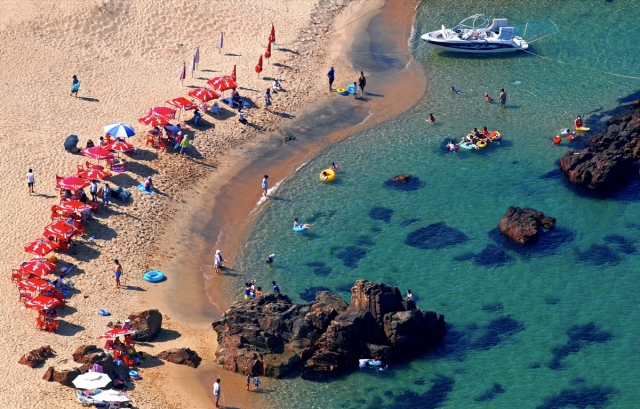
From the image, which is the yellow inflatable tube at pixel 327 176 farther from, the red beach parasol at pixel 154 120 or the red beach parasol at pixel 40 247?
the red beach parasol at pixel 40 247

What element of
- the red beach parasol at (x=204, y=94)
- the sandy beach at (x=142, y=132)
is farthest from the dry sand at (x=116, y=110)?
the red beach parasol at (x=204, y=94)

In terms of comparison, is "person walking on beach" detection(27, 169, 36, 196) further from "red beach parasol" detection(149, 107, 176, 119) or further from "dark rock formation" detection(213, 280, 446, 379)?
"dark rock formation" detection(213, 280, 446, 379)

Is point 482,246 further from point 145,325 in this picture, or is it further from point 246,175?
point 145,325

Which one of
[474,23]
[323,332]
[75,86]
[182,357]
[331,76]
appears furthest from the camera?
[474,23]

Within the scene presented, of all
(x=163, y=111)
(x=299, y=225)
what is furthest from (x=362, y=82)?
(x=299, y=225)

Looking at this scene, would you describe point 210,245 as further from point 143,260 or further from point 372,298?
point 372,298

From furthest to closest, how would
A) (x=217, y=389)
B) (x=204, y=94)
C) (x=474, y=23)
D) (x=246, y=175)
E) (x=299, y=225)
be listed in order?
(x=474, y=23) < (x=204, y=94) < (x=246, y=175) < (x=299, y=225) < (x=217, y=389)

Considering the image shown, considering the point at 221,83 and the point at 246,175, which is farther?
the point at 221,83

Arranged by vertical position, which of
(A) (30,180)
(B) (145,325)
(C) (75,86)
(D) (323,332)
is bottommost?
(B) (145,325)
